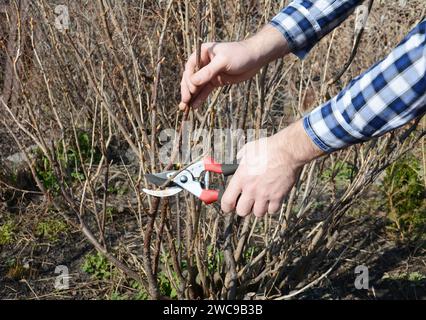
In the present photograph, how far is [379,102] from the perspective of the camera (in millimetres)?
1591

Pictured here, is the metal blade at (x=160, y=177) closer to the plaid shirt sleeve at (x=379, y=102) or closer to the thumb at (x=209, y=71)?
the thumb at (x=209, y=71)

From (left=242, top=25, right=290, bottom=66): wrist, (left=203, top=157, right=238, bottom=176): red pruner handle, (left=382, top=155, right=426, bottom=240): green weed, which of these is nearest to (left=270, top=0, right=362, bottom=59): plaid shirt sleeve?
(left=242, top=25, right=290, bottom=66): wrist

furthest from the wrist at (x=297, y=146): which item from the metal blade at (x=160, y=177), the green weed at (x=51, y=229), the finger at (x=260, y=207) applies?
the green weed at (x=51, y=229)

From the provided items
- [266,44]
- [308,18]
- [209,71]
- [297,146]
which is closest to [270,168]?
[297,146]

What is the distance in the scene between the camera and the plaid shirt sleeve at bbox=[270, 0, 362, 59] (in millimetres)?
2133

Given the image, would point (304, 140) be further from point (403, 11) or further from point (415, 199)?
point (403, 11)

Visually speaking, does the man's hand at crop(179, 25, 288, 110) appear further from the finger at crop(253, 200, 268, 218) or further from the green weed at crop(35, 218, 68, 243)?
the green weed at crop(35, 218, 68, 243)

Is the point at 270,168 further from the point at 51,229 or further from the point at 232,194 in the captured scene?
the point at 51,229

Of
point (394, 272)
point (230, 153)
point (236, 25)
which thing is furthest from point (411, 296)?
point (236, 25)

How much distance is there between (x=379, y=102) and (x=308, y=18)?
2.20ft

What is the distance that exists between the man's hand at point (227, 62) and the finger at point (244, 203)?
48cm

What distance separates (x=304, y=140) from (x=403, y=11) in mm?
3709

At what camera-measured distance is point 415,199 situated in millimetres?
3986

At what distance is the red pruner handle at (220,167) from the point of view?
200 cm
